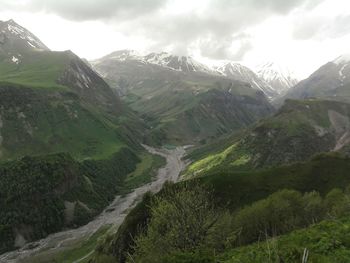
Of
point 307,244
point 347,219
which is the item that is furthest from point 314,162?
point 307,244

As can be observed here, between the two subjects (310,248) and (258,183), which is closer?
(310,248)

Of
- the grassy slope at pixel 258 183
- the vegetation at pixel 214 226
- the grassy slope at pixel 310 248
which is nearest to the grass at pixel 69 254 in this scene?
the grassy slope at pixel 258 183

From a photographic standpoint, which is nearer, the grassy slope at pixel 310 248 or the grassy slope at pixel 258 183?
the grassy slope at pixel 310 248

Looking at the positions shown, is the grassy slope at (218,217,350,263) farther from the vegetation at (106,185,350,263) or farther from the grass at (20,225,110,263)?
the grass at (20,225,110,263)

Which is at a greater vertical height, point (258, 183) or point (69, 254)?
point (258, 183)

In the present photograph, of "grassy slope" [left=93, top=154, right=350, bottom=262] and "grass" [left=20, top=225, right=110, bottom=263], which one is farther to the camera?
"grass" [left=20, top=225, right=110, bottom=263]

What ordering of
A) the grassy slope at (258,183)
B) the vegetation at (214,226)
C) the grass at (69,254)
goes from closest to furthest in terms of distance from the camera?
the vegetation at (214,226)
the grassy slope at (258,183)
the grass at (69,254)

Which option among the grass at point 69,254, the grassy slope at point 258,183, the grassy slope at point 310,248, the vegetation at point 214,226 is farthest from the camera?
the grass at point 69,254

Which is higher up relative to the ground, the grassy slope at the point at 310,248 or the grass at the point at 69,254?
the grassy slope at the point at 310,248

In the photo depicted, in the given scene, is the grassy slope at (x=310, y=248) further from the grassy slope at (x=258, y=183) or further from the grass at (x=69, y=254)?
the grass at (x=69, y=254)

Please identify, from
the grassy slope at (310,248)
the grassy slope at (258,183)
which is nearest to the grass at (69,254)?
the grassy slope at (258,183)

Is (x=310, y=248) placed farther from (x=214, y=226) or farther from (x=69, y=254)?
(x=69, y=254)

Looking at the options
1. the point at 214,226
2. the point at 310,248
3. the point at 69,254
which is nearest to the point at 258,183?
the point at 69,254

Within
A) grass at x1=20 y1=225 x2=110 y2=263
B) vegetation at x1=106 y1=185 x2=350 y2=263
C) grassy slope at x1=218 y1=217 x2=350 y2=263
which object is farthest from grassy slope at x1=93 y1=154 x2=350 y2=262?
grassy slope at x1=218 y1=217 x2=350 y2=263
